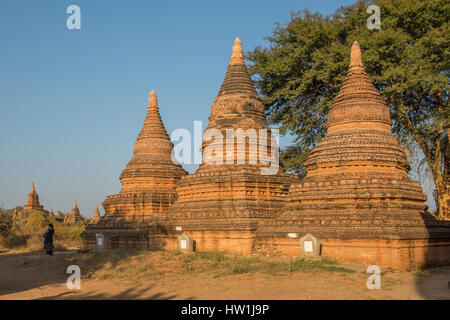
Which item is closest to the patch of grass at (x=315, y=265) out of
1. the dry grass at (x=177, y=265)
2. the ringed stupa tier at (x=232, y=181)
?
the dry grass at (x=177, y=265)

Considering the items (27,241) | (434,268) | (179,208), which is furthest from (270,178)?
(27,241)

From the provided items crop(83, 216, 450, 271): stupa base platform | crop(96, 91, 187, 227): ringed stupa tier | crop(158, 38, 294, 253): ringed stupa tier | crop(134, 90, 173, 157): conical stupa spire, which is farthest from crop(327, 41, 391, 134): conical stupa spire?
crop(134, 90, 173, 157): conical stupa spire

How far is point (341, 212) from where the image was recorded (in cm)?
1625

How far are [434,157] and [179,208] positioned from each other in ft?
45.8

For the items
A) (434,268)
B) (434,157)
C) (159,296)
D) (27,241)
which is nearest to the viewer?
(159,296)

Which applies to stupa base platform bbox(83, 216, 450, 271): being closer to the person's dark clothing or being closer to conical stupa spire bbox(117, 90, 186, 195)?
conical stupa spire bbox(117, 90, 186, 195)

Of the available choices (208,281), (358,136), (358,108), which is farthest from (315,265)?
(358,108)

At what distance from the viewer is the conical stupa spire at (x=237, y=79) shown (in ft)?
74.6

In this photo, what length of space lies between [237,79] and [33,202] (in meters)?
42.7

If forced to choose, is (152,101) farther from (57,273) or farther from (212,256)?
(57,273)

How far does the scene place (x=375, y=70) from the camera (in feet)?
81.8

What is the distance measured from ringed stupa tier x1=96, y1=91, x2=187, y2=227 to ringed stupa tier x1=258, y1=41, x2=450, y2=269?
8070mm

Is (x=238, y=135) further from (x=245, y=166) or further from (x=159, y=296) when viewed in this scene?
(x=159, y=296)

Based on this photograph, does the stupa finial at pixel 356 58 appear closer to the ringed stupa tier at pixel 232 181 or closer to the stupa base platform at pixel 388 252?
the ringed stupa tier at pixel 232 181
